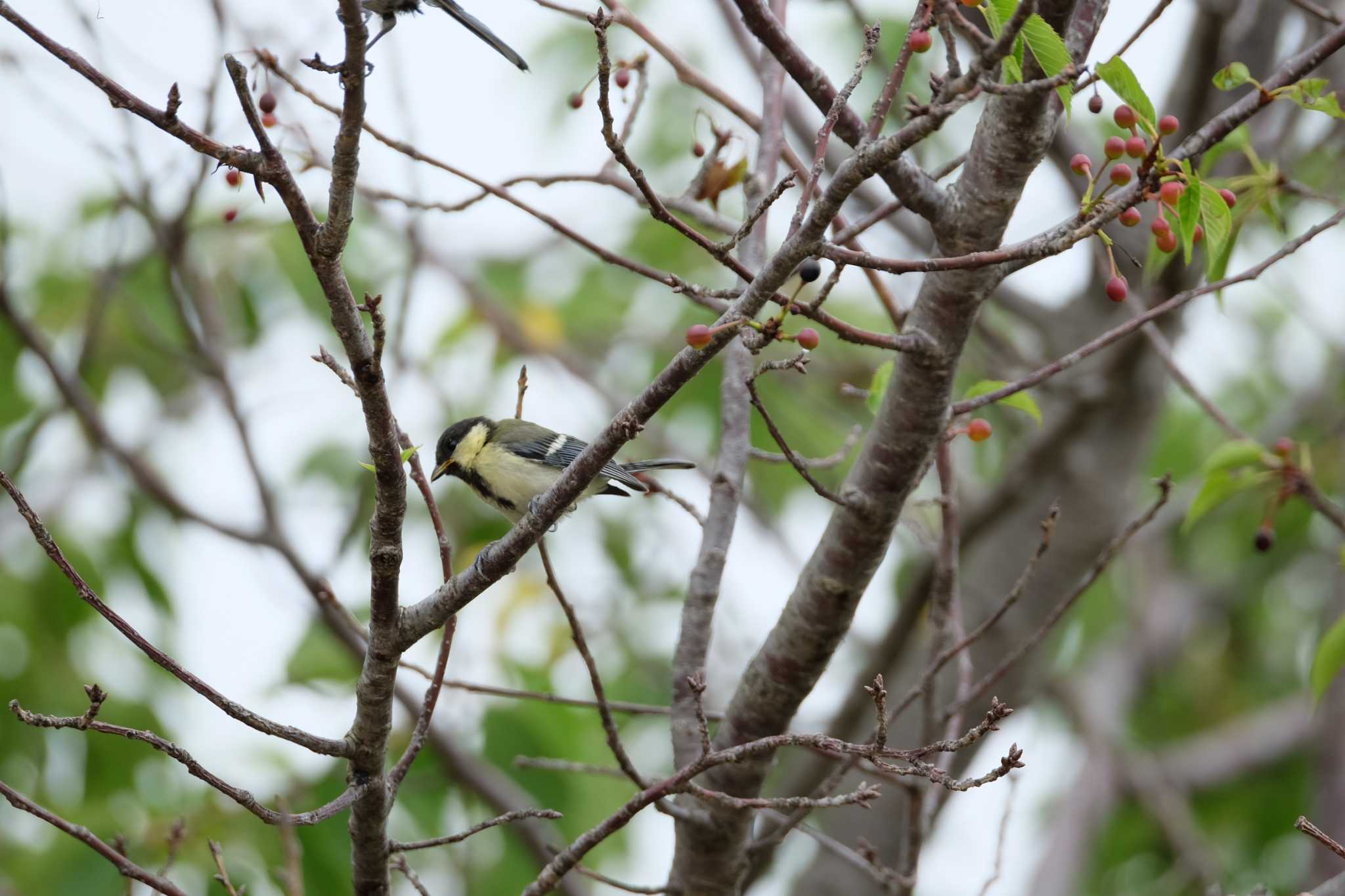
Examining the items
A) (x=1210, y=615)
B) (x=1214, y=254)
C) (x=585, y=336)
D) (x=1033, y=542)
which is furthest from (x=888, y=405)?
(x=1210, y=615)

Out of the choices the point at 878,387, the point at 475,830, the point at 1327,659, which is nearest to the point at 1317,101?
the point at 878,387

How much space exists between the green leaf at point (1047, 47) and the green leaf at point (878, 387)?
88 cm

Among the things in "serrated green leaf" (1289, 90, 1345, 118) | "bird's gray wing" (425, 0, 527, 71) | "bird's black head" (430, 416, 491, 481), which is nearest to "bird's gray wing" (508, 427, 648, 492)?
"bird's black head" (430, 416, 491, 481)

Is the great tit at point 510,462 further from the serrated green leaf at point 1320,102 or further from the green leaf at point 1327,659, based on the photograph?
the serrated green leaf at point 1320,102

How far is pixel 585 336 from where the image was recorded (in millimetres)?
7625

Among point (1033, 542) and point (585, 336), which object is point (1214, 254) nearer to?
point (1033, 542)

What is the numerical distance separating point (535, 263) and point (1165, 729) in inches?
226

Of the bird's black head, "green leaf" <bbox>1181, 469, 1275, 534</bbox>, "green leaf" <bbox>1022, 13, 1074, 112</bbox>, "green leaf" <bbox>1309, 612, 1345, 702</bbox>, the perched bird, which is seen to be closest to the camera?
"green leaf" <bbox>1022, 13, 1074, 112</bbox>

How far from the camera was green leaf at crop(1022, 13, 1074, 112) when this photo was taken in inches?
81.8

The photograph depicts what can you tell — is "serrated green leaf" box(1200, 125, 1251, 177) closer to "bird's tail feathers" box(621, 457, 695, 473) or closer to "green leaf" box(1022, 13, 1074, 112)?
"green leaf" box(1022, 13, 1074, 112)

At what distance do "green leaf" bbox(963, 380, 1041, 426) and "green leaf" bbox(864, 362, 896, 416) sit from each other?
0.61 feet

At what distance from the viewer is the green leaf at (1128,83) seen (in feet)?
7.26

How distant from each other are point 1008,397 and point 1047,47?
952 millimetres

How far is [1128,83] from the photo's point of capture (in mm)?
2232
